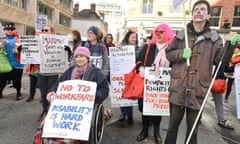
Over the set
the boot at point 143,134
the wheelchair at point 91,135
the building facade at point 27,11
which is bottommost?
the boot at point 143,134

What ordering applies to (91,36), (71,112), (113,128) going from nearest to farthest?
(71,112), (91,36), (113,128)

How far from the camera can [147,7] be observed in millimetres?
24734

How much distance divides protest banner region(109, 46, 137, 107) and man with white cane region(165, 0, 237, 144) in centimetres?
199

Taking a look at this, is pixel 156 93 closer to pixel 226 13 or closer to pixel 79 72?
pixel 79 72

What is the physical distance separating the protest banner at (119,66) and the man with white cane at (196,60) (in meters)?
1.99

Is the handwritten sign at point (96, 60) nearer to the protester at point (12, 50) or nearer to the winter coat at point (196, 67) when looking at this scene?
the winter coat at point (196, 67)

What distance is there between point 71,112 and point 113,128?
1704mm

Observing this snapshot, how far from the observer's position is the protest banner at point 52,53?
4.41 metres

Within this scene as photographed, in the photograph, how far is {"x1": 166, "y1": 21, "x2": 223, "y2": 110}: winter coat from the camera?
262 cm

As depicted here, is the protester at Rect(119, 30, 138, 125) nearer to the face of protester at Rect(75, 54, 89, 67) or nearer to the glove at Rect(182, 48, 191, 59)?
the face of protester at Rect(75, 54, 89, 67)

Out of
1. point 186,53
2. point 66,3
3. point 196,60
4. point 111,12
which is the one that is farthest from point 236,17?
point 111,12

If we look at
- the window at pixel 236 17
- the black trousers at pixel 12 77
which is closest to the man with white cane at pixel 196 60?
the black trousers at pixel 12 77

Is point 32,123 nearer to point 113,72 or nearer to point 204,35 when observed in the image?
point 113,72

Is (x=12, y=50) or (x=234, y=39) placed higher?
(x=234, y=39)
